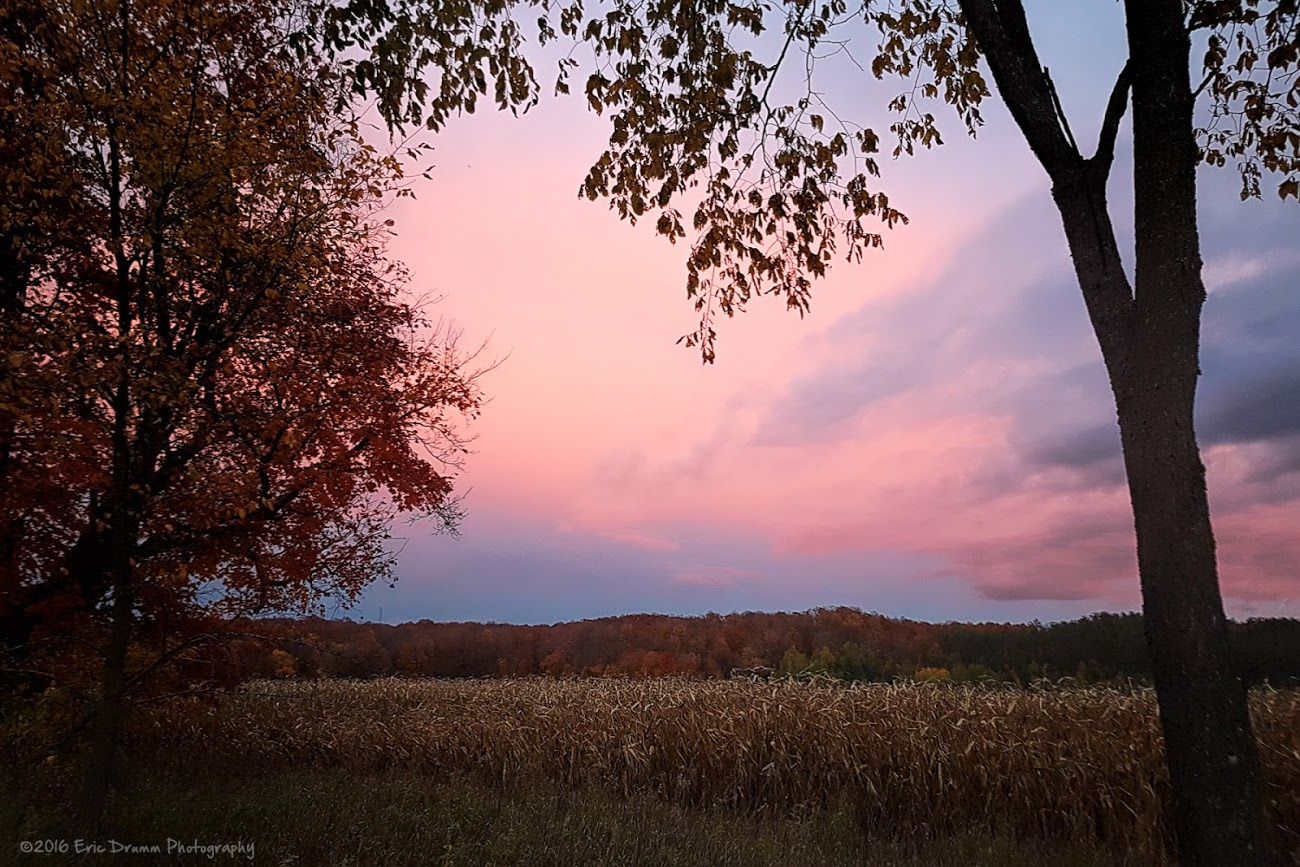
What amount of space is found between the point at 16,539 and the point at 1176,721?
46.0 ft

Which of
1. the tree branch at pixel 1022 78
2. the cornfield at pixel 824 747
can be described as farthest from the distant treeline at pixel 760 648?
the tree branch at pixel 1022 78

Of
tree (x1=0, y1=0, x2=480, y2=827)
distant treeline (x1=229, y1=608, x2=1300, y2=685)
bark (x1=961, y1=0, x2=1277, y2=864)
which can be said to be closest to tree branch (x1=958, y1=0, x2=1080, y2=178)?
bark (x1=961, y1=0, x2=1277, y2=864)

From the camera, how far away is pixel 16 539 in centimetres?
1084

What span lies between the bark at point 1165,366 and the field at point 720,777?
324 cm

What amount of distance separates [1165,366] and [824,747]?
7.84 m

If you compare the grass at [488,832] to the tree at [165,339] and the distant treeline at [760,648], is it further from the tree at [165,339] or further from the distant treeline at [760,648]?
the distant treeline at [760,648]

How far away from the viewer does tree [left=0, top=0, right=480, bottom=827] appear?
743 cm

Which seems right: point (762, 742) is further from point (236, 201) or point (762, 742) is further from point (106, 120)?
point (106, 120)

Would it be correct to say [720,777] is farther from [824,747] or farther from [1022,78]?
[1022,78]

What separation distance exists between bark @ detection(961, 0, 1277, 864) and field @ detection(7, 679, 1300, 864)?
10.6 feet

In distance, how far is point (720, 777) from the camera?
1177 cm

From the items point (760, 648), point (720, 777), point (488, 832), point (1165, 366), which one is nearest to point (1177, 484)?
point (1165, 366)

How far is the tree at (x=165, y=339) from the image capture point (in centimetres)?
743

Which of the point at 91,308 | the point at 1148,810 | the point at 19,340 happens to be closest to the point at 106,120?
the point at 19,340
